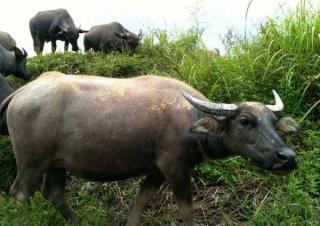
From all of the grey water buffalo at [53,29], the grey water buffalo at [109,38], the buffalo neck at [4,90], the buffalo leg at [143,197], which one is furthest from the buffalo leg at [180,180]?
the grey water buffalo at [53,29]

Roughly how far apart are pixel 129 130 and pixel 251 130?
43.1 inches

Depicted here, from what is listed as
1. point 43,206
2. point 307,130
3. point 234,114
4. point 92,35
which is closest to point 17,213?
point 43,206

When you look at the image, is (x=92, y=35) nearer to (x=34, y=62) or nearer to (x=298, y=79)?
(x=34, y=62)

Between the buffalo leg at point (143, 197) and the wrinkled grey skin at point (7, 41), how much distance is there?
15297 millimetres

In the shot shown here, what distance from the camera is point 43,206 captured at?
5.41 m

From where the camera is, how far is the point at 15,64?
1210 centimetres

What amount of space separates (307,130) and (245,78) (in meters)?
1.05

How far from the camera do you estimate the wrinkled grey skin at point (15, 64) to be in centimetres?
1155

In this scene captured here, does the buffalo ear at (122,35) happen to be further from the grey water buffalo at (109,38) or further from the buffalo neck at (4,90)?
the buffalo neck at (4,90)

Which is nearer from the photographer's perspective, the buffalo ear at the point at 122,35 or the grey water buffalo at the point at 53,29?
the buffalo ear at the point at 122,35

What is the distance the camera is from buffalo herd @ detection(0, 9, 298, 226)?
16.2 ft

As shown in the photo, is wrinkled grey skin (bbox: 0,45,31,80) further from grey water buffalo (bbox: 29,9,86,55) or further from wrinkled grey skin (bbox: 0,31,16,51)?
wrinkled grey skin (bbox: 0,31,16,51)

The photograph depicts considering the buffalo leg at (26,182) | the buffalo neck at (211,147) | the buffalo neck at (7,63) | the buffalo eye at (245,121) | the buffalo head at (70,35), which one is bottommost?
the buffalo head at (70,35)

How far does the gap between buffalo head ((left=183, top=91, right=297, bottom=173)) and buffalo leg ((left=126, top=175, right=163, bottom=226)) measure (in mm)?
976
